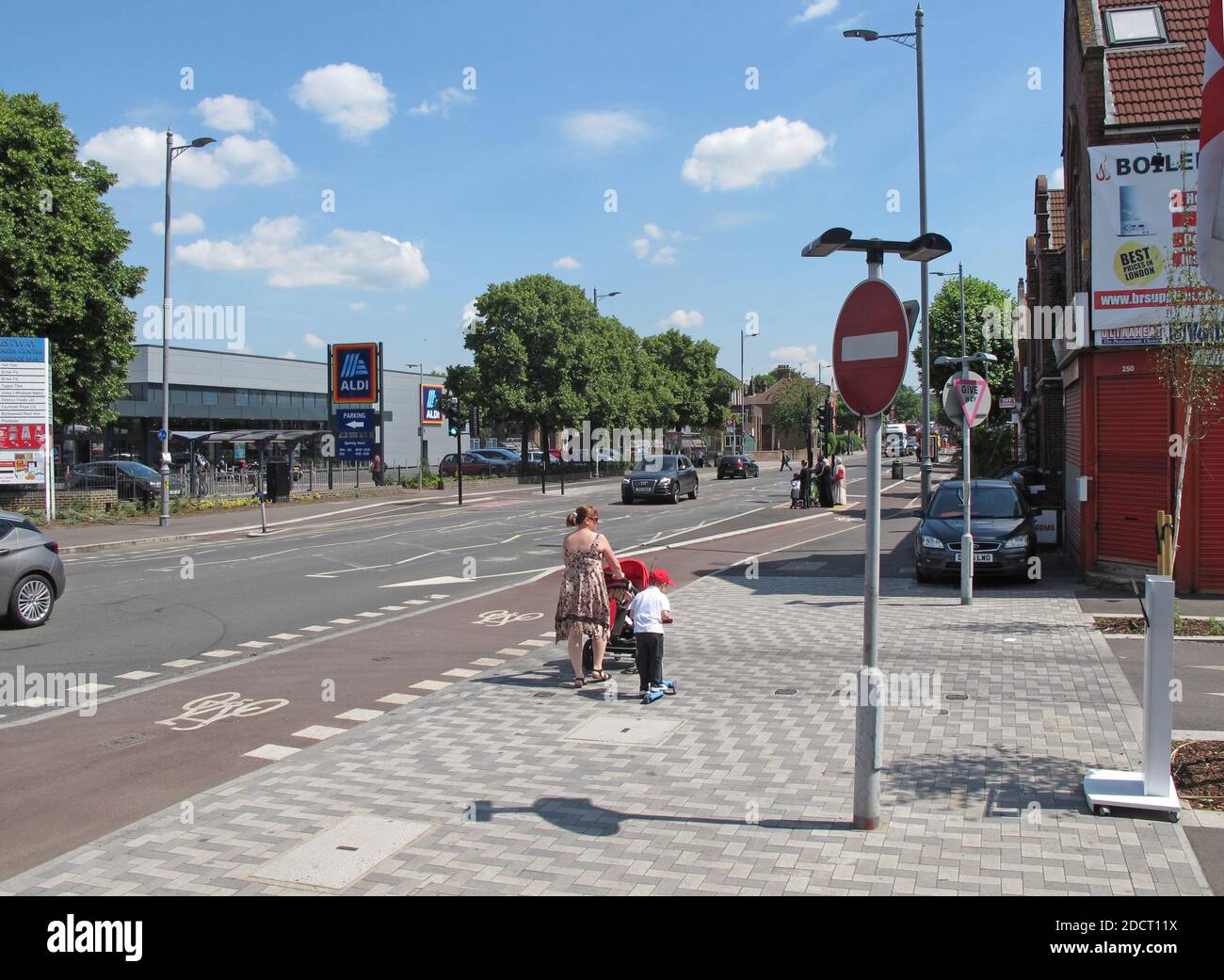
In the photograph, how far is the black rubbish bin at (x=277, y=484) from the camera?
35.4 m

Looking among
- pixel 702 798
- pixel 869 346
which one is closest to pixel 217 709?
pixel 702 798

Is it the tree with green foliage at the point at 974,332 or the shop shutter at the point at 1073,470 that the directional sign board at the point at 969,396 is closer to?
the shop shutter at the point at 1073,470

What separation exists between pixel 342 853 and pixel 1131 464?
1281 cm

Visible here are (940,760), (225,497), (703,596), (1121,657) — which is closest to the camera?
(940,760)

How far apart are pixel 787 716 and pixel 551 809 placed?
2.68 metres

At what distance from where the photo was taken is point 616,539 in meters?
23.5

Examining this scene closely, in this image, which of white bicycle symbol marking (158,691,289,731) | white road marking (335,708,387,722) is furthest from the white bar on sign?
white bicycle symbol marking (158,691,289,731)

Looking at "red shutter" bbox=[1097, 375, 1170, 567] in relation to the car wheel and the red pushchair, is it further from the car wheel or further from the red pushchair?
the car wheel

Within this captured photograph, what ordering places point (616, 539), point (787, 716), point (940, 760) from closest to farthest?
point (940, 760) < point (787, 716) < point (616, 539)

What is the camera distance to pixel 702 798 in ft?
19.7

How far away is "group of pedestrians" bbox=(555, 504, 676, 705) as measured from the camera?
28.7ft

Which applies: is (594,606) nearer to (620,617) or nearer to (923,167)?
(620,617)

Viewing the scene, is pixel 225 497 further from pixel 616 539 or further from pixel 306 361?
pixel 306 361

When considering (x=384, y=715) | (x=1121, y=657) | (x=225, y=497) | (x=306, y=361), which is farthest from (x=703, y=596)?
(x=306, y=361)
